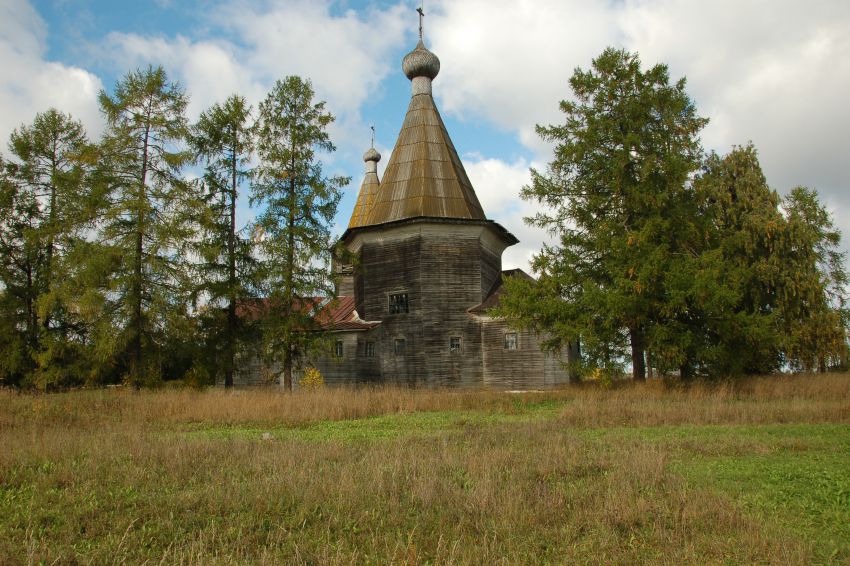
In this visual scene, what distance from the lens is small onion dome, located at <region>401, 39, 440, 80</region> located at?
28.6 meters

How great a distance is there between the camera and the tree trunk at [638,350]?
1803 centimetres

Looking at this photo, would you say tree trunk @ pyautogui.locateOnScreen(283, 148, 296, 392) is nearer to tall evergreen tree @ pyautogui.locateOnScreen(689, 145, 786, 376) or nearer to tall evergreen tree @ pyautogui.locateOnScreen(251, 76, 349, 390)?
tall evergreen tree @ pyautogui.locateOnScreen(251, 76, 349, 390)

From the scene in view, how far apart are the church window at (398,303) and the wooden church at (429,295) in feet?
0.14

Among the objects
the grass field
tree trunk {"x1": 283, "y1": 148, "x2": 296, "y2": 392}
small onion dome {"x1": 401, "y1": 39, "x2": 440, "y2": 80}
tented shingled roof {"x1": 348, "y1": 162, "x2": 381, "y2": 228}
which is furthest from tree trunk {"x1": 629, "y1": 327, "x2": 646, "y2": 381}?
tented shingled roof {"x1": 348, "y1": 162, "x2": 381, "y2": 228}

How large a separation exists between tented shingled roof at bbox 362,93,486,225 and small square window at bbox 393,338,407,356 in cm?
499

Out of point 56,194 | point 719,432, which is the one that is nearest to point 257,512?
point 719,432

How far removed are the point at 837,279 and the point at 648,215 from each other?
41.2ft

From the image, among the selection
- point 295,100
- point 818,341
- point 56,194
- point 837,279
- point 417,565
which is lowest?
point 417,565

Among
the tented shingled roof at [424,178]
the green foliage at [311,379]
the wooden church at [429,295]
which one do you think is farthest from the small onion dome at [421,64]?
the green foliage at [311,379]

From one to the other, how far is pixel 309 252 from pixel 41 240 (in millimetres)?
10400

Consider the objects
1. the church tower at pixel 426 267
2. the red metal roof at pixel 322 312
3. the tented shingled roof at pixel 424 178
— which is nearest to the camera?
the red metal roof at pixel 322 312

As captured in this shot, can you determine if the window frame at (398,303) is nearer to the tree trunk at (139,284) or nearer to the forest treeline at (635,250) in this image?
the forest treeline at (635,250)

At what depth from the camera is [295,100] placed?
20.9m

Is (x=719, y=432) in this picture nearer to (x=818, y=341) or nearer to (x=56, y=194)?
(x=818, y=341)
